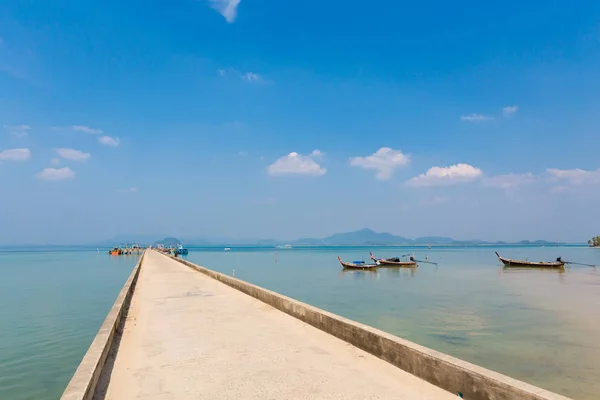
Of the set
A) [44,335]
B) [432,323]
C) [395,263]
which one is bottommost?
[432,323]

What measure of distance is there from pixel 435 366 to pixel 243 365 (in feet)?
9.05

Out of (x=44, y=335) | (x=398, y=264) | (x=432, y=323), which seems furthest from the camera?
(x=398, y=264)

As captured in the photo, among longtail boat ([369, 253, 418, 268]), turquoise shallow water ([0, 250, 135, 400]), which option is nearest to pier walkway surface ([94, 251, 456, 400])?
turquoise shallow water ([0, 250, 135, 400])

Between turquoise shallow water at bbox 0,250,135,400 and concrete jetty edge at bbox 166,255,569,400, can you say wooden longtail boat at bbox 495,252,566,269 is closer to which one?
turquoise shallow water at bbox 0,250,135,400

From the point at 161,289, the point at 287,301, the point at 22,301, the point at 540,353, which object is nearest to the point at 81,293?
the point at 22,301

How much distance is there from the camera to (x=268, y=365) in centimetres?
584

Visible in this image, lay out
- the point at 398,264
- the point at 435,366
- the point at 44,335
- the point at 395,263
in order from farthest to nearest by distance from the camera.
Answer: the point at 398,264, the point at 395,263, the point at 44,335, the point at 435,366

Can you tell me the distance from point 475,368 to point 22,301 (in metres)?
25.7

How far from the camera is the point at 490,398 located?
4.21m

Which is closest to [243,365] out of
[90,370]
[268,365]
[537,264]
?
[268,365]

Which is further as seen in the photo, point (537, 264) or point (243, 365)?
point (537, 264)

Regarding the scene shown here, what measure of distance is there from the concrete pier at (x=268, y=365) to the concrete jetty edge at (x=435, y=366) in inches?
0.4

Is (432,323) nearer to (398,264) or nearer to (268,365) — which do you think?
(268,365)

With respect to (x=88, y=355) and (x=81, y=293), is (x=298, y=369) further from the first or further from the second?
(x=81, y=293)
